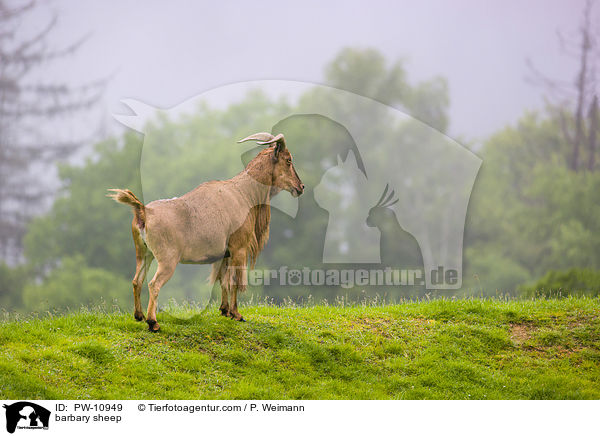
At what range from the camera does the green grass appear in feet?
31.1

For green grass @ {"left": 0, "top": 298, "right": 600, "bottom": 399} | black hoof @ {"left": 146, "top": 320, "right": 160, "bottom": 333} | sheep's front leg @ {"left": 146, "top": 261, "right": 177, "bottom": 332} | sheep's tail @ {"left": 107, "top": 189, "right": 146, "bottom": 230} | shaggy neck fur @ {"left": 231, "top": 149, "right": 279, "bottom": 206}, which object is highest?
shaggy neck fur @ {"left": 231, "top": 149, "right": 279, "bottom": 206}

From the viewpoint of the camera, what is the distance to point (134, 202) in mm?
9766

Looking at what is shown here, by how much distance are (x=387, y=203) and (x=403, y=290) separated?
461cm

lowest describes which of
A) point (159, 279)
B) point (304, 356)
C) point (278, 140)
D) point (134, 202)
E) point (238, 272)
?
point (304, 356)

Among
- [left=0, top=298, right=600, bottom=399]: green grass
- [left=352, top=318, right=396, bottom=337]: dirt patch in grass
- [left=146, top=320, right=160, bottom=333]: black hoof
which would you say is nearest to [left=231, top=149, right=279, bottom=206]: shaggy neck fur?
[left=0, top=298, right=600, bottom=399]: green grass

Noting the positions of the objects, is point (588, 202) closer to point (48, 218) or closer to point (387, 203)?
point (387, 203)

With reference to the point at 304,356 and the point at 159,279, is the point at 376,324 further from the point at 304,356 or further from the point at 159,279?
the point at 159,279

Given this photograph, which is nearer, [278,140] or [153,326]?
[153,326]

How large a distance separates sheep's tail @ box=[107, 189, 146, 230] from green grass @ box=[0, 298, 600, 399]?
2152 millimetres

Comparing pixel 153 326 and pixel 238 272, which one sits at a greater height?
pixel 238 272

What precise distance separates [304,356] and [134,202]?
3957 millimetres

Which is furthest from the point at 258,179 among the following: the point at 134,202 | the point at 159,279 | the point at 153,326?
the point at 153,326

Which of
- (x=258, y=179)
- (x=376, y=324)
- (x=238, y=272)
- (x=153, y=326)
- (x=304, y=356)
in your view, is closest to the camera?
(x=153, y=326)

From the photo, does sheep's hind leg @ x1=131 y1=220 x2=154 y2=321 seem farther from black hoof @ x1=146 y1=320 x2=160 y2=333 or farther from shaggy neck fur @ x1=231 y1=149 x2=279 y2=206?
shaggy neck fur @ x1=231 y1=149 x2=279 y2=206
